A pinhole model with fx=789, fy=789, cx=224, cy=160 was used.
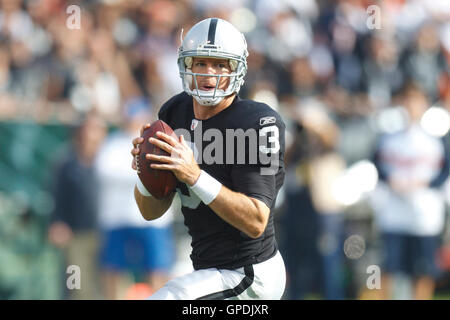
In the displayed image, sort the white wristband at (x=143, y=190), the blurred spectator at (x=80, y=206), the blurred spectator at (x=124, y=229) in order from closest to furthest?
the white wristband at (x=143, y=190)
the blurred spectator at (x=124, y=229)
the blurred spectator at (x=80, y=206)

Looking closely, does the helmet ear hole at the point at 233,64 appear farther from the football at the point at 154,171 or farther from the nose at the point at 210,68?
the football at the point at 154,171

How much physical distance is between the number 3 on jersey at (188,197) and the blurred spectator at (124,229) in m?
3.11

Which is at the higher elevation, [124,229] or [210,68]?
[210,68]

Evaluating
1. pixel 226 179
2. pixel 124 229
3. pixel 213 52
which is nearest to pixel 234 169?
pixel 226 179

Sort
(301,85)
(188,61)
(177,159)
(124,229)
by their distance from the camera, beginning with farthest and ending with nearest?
1. (301,85)
2. (124,229)
3. (188,61)
4. (177,159)

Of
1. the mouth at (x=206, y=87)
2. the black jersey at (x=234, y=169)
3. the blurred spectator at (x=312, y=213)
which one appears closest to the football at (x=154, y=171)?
the black jersey at (x=234, y=169)

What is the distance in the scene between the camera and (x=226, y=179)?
12.8ft

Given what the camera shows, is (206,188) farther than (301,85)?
No

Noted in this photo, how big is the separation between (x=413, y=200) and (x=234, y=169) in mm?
3958

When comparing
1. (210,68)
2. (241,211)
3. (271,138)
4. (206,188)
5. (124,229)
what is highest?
(210,68)

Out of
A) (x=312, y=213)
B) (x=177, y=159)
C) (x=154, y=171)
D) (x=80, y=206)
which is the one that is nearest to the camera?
(x=177, y=159)

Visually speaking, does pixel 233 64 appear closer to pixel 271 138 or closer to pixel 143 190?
pixel 271 138

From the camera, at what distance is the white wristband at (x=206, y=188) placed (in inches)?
143

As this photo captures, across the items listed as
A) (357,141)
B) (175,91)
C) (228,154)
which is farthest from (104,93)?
(228,154)
